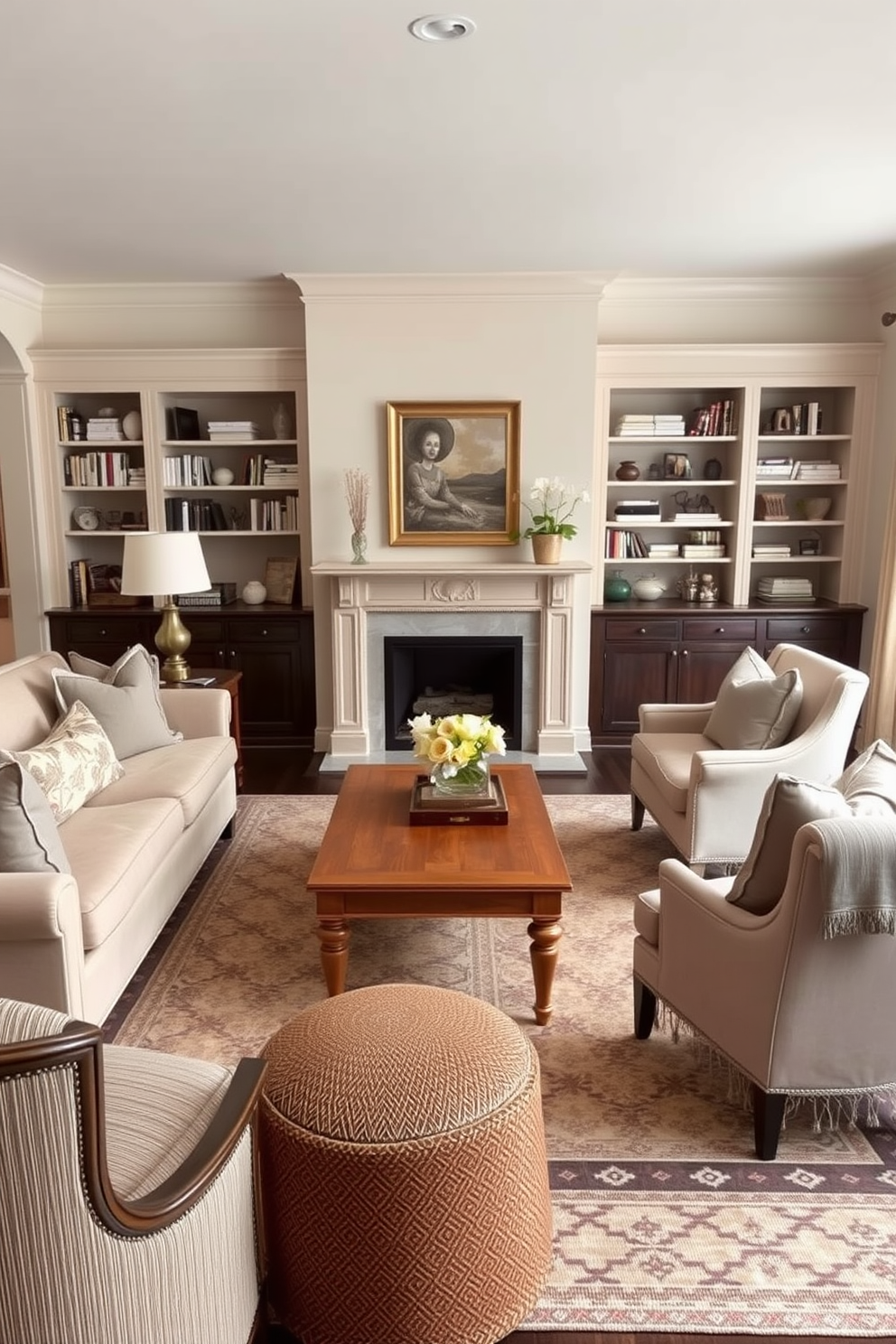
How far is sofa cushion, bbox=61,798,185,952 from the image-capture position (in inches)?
105

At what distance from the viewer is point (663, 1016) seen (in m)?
2.93

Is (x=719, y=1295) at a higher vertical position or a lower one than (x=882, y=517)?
lower

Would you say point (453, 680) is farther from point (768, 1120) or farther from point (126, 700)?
point (768, 1120)

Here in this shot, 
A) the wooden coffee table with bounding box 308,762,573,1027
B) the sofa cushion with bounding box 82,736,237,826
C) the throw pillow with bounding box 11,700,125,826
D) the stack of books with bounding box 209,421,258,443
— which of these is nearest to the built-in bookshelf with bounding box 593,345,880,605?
the stack of books with bounding box 209,421,258,443

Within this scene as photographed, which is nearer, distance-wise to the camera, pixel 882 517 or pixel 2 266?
pixel 2 266

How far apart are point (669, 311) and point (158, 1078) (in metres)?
5.36

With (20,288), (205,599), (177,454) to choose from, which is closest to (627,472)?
(205,599)

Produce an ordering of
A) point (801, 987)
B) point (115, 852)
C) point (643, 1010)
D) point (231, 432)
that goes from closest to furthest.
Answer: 1. point (801, 987)
2. point (643, 1010)
3. point (115, 852)
4. point (231, 432)

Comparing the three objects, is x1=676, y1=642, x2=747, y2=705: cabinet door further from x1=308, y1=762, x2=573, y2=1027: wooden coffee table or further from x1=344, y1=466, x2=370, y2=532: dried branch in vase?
x1=308, y1=762, x2=573, y2=1027: wooden coffee table

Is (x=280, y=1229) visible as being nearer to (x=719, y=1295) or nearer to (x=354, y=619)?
(x=719, y=1295)

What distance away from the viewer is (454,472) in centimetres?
561

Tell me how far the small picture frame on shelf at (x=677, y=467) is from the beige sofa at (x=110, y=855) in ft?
10.4

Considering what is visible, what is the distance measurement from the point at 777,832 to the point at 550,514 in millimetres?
3574

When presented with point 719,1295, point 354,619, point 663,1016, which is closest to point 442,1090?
point 719,1295
